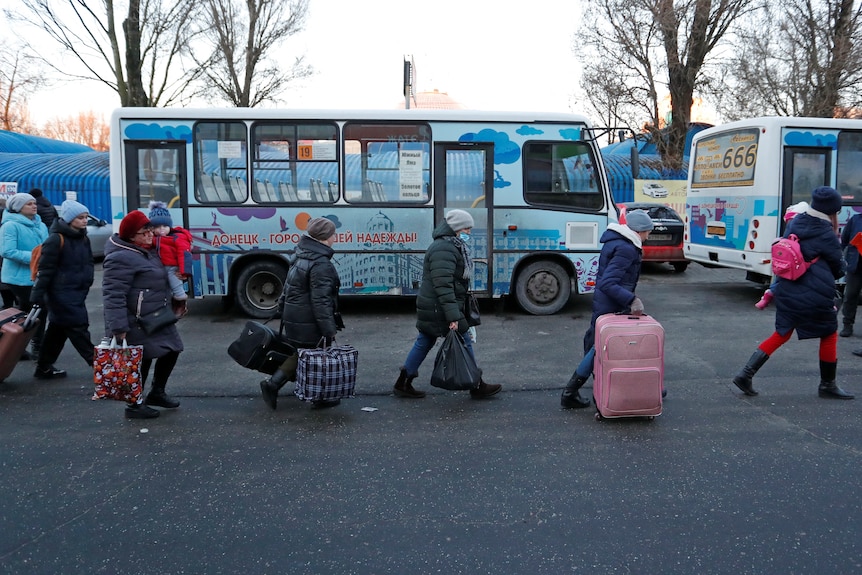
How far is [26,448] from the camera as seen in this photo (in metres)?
4.85

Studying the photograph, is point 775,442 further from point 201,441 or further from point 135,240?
point 135,240

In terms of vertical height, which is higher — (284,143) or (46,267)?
(284,143)

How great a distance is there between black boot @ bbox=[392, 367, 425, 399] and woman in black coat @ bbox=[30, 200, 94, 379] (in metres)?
2.85

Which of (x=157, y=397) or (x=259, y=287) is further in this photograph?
(x=259, y=287)

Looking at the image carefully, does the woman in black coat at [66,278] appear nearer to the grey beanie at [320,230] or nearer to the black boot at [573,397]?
the grey beanie at [320,230]

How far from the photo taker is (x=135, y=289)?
515 centimetres

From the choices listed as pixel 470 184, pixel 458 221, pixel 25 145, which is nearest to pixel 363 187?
pixel 470 184

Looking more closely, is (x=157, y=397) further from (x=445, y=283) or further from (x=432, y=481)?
(x=432, y=481)

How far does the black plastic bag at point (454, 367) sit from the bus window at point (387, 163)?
13.7 feet

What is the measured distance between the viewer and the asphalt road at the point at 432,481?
3420 millimetres

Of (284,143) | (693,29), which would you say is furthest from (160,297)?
(693,29)

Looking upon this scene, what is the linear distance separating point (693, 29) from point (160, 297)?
2179 centimetres

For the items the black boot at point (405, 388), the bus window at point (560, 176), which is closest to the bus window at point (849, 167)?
the bus window at point (560, 176)

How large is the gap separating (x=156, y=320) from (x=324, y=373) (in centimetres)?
129
